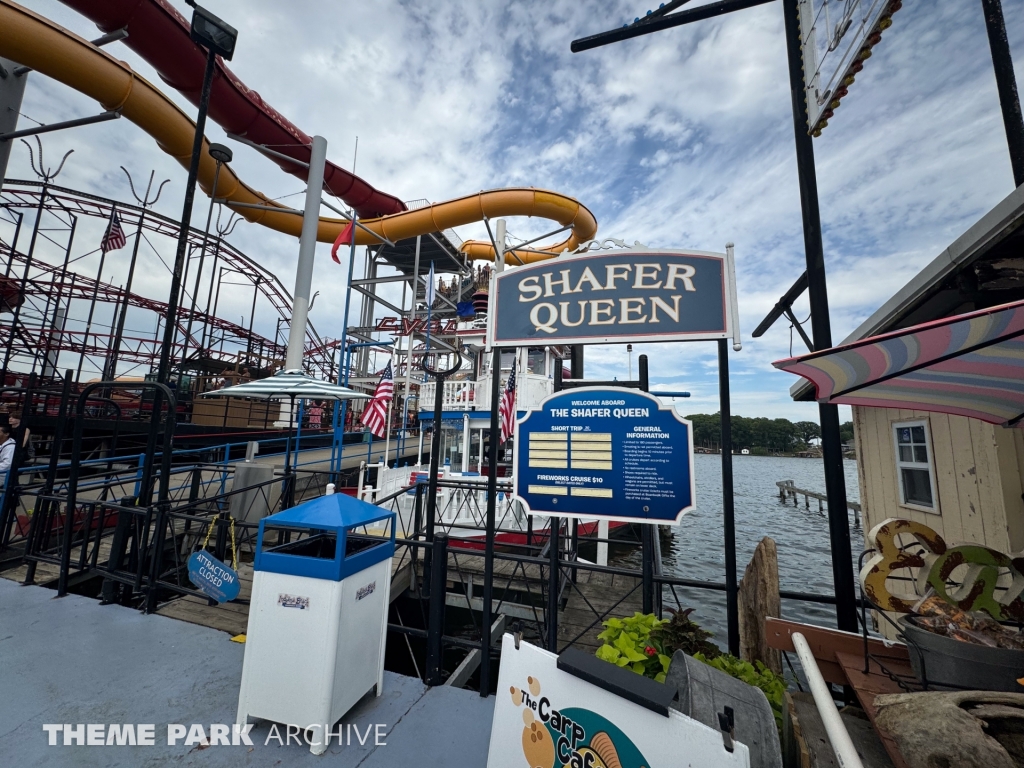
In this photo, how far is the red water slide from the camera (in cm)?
919

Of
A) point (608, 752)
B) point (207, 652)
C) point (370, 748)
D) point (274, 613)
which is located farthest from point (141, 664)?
point (608, 752)

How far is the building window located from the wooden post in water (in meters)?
3.10

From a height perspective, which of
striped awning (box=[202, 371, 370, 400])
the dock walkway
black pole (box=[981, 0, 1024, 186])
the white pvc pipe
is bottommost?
the dock walkway

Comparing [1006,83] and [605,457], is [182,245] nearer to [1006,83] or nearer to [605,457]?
[605,457]

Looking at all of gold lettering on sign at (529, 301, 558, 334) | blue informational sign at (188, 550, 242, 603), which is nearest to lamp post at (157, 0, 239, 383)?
blue informational sign at (188, 550, 242, 603)

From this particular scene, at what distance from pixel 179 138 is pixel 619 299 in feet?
45.6

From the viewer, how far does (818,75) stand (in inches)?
137

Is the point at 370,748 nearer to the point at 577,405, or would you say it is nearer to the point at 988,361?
the point at 577,405

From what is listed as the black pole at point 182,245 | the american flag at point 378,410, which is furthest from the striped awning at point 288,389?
the american flag at point 378,410

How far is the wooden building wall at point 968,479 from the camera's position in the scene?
3744 mm

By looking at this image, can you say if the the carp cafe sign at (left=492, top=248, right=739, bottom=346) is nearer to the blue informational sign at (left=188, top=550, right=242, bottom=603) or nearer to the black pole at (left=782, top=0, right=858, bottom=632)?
the black pole at (left=782, top=0, right=858, bottom=632)

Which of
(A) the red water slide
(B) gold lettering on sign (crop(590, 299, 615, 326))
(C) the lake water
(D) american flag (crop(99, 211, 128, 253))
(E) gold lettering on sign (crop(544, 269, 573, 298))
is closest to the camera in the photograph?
(B) gold lettering on sign (crop(590, 299, 615, 326))

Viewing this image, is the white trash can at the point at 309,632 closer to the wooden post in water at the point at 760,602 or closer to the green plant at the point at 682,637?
the green plant at the point at 682,637

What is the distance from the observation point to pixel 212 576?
13.0 feet
